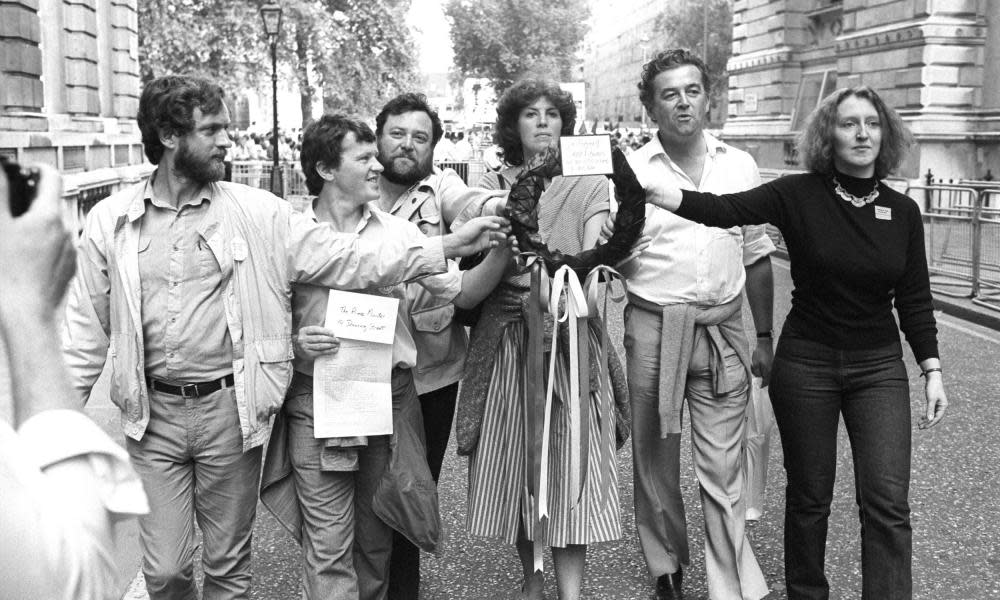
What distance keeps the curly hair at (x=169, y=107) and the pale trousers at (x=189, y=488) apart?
84 centimetres

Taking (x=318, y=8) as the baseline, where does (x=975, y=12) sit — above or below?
below

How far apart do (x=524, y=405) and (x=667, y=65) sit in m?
1.45

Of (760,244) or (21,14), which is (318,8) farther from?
(760,244)

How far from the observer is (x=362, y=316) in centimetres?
367

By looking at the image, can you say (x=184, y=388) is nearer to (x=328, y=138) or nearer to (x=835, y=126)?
(x=328, y=138)

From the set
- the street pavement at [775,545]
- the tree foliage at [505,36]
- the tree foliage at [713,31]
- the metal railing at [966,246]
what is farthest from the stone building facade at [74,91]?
the tree foliage at [505,36]

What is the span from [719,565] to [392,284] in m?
1.72

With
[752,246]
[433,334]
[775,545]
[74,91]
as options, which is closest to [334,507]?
[433,334]

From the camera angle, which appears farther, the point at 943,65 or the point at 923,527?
the point at 943,65

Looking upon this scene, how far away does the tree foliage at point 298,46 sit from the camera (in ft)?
115

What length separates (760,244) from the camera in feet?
14.7

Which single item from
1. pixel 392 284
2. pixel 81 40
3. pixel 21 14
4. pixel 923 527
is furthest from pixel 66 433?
pixel 81 40

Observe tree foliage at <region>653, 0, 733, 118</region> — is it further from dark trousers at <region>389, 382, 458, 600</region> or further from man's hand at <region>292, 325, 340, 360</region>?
man's hand at <region>292, 325, 340, 360</region>

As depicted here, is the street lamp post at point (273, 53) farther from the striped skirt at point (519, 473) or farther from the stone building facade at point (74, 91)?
the striped skirt at point (519, 473)
